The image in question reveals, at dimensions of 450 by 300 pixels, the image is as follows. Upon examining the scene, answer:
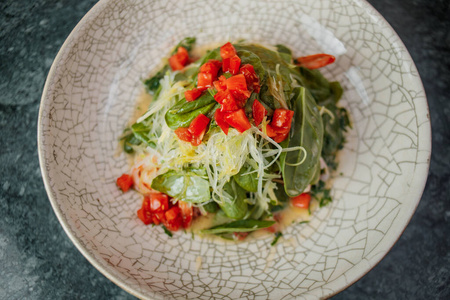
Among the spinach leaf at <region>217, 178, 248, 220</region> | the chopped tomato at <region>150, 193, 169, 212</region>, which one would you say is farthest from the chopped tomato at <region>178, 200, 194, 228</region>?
the spinach leaf at <region>217, 178, 248, 220</region>

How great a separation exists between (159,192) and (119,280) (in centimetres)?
80

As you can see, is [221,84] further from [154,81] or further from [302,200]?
[302,200]

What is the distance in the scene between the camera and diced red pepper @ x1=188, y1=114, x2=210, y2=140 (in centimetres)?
274

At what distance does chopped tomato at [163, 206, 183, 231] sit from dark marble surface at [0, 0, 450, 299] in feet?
2.16

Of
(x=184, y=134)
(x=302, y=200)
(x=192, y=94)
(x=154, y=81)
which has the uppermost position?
(x=192, y=94)

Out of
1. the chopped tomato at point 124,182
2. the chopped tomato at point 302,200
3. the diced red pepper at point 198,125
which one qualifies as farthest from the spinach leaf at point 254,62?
the chopped tomato at point 124,182

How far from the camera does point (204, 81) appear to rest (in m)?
2.82

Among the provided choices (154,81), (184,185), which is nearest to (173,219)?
(184,185)

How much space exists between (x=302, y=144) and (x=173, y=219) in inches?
44.6

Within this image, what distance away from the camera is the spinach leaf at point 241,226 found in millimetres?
3092

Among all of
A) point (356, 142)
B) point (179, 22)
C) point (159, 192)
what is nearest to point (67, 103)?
point (159, 192)

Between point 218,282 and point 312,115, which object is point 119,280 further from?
point 312,115

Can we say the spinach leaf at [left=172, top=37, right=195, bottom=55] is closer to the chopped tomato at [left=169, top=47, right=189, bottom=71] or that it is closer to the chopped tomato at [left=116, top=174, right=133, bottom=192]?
the chopped tomato at [left=169, top=47, right=189, bottom=71]

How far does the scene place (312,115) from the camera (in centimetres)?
300
